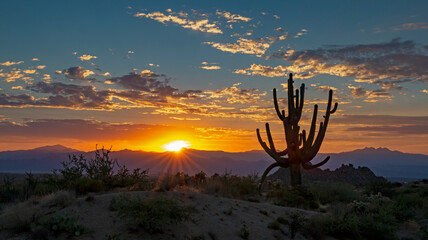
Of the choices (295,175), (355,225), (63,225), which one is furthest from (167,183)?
(295,175)

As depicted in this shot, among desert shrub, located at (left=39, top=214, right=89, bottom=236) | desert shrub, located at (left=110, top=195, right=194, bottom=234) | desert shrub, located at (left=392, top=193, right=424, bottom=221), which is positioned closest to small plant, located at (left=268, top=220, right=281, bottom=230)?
desert shrub, located at (left=110, top=195, right=194, bottom=234)

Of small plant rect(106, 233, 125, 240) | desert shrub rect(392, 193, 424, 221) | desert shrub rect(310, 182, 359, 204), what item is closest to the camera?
small plant rect(106, 233, 125, 240)

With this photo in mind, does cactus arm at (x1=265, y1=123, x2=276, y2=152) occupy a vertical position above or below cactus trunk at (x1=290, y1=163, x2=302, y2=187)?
above

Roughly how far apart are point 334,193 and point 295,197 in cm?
465

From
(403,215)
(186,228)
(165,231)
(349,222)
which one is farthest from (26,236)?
(403,215)

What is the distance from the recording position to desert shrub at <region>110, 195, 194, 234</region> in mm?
10992

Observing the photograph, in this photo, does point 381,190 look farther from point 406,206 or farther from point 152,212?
point 152,212

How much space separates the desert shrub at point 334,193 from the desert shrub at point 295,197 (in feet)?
4.27

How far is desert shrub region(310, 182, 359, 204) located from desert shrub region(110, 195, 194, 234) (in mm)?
12768

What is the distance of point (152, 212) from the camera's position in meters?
11.2

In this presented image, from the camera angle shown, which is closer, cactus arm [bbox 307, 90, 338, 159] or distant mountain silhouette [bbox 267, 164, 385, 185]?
cactus arm [bbox 307, 90, 338, 159]

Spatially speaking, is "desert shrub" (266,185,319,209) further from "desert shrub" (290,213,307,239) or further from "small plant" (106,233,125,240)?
"small plant" (106,233,125,240)

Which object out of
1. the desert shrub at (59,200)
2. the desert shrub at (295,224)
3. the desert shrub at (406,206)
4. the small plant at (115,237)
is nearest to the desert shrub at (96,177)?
the desert shrub at (59,200)

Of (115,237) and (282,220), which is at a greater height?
(115,237)
